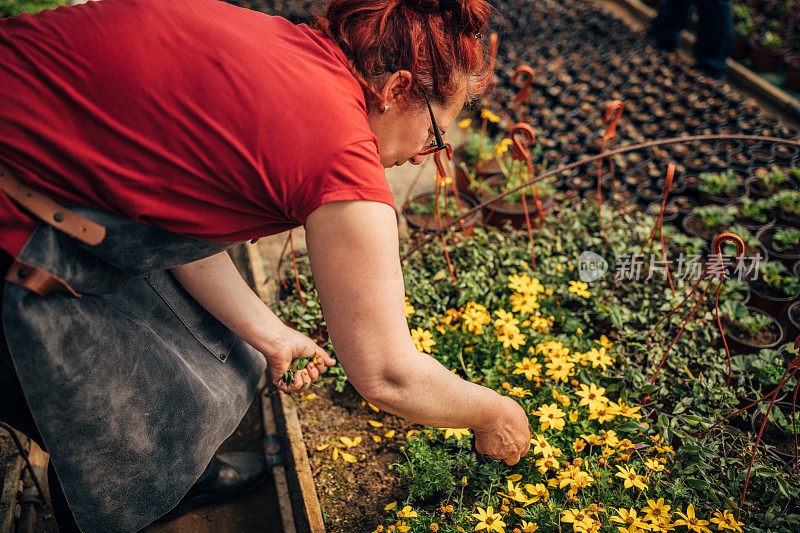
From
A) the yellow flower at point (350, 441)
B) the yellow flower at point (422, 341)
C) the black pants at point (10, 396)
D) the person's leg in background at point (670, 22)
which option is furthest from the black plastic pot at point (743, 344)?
the person's leg in background at point (670, 22)

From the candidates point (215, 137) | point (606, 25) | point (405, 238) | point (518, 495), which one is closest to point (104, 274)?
point (215, 137)

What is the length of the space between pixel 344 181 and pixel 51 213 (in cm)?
51

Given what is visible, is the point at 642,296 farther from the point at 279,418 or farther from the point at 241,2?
the point at 241,2

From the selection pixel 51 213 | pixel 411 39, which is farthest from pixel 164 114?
pixel 411 39

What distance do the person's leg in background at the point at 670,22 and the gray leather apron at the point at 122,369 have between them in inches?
199

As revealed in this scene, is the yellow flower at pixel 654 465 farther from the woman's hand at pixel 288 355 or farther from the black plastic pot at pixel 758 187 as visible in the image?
the black plastic pot at pixel 758 187

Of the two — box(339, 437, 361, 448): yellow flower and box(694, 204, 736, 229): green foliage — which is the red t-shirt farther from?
box(694, 204, 736, 229): green foliage

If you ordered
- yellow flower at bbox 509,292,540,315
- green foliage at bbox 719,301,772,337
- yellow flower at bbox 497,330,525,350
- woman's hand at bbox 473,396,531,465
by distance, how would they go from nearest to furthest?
1. woman's hand at bbox 473,396,531,465
2. yellow flower at bbox 497,330,525,350
3. yellow flower at bbox 509,292,540,315
4. green foliage at bbox 719,301,772,337

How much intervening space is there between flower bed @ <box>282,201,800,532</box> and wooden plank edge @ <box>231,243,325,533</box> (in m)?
0.06

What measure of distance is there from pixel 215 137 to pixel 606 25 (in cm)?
566

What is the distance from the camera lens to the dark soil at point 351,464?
69.1 inches

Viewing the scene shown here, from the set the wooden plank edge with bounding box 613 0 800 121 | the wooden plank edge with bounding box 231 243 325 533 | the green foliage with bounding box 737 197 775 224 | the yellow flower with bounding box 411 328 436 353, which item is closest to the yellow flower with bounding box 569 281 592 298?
the yellow flower with bounding box 411 328 436 353

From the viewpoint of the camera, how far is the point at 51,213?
92 cm

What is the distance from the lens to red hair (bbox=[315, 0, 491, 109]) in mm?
990
